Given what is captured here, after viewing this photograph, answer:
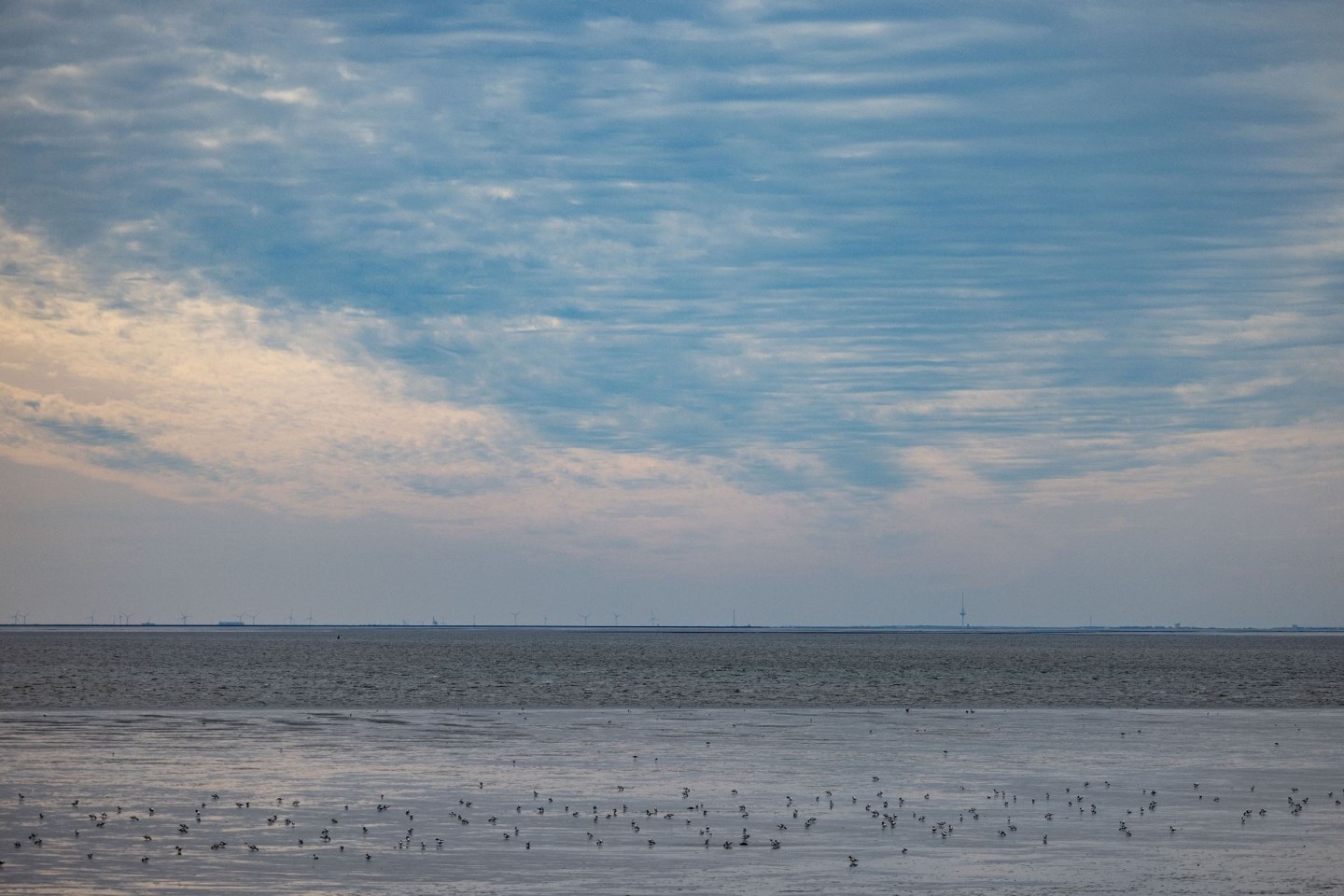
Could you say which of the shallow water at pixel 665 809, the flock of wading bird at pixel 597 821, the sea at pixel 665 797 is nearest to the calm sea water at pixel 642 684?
the sea at pixel 665 797

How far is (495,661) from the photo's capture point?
547 feet

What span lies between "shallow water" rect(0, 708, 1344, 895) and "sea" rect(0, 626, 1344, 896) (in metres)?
0.13

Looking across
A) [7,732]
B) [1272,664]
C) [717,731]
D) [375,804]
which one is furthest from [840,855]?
[1272,664]

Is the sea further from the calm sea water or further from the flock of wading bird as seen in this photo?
the calm sea water

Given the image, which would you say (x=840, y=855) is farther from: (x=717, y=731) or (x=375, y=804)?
(x=717, y=731)

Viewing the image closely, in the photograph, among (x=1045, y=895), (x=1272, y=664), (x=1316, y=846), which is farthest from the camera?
(x=1272, y=664)

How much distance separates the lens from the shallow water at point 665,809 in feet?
90.3

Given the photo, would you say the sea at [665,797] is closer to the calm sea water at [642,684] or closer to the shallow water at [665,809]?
the shallow water at [665,809]

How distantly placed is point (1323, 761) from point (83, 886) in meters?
40.8

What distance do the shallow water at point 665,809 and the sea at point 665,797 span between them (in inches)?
5.1

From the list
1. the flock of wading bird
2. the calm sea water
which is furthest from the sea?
the calm sea water

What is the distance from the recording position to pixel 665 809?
36094 mm

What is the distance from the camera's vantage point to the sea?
27.8 metres

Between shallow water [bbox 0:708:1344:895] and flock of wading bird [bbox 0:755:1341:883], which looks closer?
shallow water [bbox 0:708:1344:895]
